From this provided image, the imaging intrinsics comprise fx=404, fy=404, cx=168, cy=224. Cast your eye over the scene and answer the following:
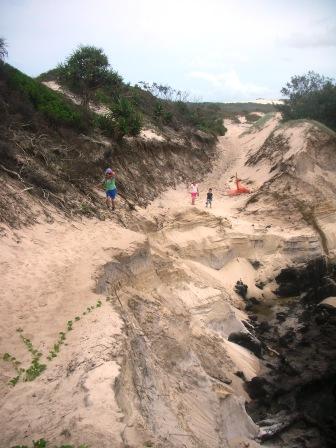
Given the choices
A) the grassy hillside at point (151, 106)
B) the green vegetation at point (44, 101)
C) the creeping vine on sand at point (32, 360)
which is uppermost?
the grassy hillside at point (151, 106)

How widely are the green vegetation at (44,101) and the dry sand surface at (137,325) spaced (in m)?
5.19

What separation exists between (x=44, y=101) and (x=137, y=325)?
1234 centimetres

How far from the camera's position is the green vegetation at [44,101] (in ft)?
55.1

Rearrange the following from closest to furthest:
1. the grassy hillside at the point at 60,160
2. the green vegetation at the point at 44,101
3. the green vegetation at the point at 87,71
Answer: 1. the grassy hillside at the point at 60,160
2. the green vegetation at the point at 44,101
3. the green vegetation at the point at 87,71

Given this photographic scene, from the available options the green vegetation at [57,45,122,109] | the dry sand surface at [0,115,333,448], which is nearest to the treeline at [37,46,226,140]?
the green vegetation at [57,45,122,109]

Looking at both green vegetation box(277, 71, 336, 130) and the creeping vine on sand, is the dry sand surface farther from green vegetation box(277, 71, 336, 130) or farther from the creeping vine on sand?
green vegetation box(277, 71, 336, 130)

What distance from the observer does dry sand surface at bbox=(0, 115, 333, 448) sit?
5.80 meters

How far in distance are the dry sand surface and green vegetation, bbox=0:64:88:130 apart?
5191 millimetres

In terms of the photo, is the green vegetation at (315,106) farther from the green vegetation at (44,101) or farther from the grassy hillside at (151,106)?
the green vegetation at (44,101)

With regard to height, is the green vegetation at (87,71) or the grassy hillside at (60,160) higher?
the green vegetation at (87,71)

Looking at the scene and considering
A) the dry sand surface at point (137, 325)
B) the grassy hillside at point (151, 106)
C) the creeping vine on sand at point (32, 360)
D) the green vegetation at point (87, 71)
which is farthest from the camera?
the grassy hillside at point (151, 106)

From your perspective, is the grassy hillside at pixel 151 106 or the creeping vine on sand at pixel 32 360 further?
the grassy hillside at pixel 151 106

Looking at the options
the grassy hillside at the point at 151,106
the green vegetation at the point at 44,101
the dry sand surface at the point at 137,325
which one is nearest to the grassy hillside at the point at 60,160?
the green vegetation at the point at 44,101

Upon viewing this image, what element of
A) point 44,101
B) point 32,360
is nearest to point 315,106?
point 44,101
